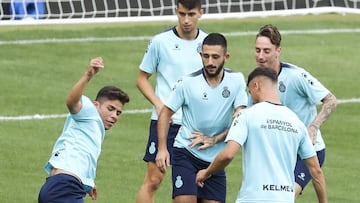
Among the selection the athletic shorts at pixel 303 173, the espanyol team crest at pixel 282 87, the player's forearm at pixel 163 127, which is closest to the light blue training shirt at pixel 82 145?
the player's forearm at pixel 163 127

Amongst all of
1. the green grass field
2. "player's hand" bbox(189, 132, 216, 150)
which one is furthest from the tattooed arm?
the green grass field

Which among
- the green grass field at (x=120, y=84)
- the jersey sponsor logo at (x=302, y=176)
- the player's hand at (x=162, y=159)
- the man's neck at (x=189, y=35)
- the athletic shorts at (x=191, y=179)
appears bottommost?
the green grass field at (x=120, y=84)

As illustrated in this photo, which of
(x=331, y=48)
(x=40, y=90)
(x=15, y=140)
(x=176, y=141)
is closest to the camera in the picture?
(x=176, y=141)

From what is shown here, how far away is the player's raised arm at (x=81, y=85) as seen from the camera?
1123 centimetres

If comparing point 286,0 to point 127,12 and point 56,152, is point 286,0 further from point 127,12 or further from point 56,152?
point 56,152

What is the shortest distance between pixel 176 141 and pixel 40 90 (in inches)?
319

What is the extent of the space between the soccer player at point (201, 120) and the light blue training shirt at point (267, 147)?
1.91 m

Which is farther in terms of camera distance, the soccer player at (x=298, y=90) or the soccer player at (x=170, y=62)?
the soccer player at (x=170, y=62)

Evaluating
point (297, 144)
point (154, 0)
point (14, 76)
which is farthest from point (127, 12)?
point (297, 144)

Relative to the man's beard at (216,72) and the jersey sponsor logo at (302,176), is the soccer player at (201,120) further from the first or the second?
the jersey sponsor logo at (302,176)

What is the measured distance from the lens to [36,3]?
25594mm

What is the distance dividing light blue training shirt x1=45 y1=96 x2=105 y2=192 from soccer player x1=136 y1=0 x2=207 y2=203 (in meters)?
1.70

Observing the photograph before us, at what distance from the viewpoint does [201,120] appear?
12828 millimetres

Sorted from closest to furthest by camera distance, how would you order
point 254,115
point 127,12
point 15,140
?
point 254,115, point 15,140, point 127,12
